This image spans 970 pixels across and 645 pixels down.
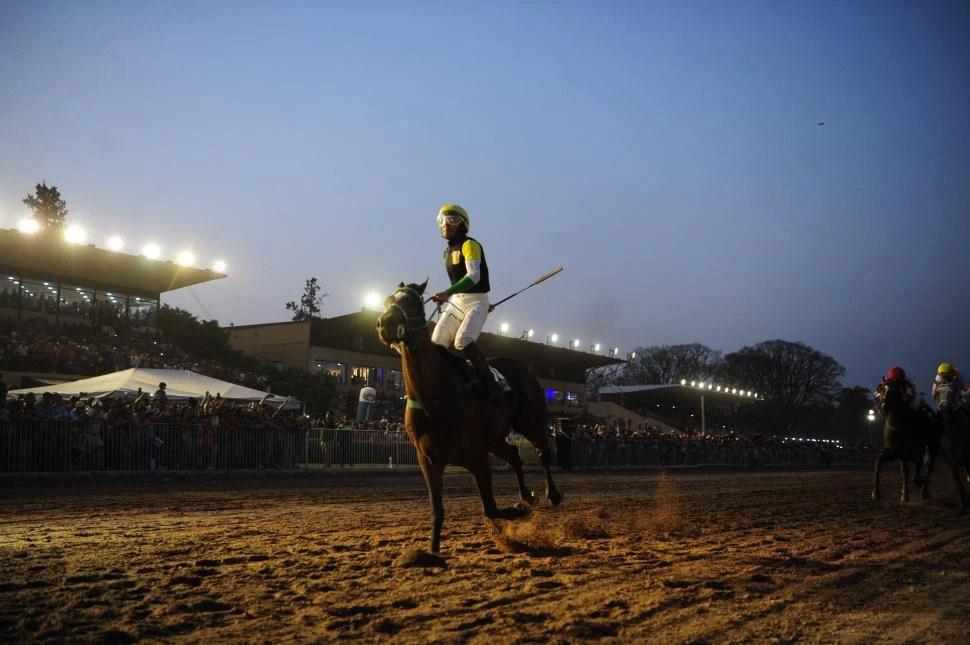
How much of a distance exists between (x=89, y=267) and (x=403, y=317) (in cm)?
3689

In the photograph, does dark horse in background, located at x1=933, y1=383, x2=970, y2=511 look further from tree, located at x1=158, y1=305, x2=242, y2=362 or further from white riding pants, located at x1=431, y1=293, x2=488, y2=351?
tree, located at x1=158, y1=305, x2=242, y2=362

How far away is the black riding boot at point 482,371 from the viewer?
309 inches

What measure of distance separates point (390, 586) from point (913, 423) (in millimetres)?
11288

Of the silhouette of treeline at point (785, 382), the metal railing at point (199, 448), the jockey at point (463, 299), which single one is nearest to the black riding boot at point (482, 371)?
the jockey at point (463, 299)

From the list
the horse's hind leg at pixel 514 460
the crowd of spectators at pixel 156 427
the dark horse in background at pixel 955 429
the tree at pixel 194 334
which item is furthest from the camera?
the tree at pixel 194 334

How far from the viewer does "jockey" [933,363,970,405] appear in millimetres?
12977

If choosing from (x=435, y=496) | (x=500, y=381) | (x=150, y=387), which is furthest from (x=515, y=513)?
(x=150, y=387)

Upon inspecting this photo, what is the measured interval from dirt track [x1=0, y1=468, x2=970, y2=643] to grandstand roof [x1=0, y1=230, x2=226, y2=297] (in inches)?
1154

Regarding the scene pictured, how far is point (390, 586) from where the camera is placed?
5.44m

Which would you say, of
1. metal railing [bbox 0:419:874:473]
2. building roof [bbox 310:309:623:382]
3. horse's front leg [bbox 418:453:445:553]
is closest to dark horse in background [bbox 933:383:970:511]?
metal railing [bbox 0:419:874:473]

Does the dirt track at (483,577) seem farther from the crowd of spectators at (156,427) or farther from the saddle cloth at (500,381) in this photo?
the crowd of spectators at (156,427)

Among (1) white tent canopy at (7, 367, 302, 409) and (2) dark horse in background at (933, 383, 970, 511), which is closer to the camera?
(2) dark horse in background at (933, 383, 970, 511)

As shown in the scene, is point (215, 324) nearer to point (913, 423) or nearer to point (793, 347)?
point (913, 423)

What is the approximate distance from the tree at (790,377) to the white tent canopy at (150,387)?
8057cm
